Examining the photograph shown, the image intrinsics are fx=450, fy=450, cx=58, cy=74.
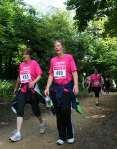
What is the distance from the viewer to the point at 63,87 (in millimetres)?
9211

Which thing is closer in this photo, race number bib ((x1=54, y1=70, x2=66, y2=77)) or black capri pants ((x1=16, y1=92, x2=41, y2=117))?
race number bib ((x1=54, y1=70, x2=66, y2=77))

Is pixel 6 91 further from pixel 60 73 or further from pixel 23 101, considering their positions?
pixel 60 73

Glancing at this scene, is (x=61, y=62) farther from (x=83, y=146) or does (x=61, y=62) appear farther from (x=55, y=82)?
(x=83, y=146)

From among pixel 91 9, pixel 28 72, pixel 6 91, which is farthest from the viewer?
pixel 6 91

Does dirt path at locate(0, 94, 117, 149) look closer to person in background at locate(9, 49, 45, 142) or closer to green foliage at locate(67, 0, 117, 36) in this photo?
person in background at locate(9, 49, 45, 142)

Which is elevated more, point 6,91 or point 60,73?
point 60,73

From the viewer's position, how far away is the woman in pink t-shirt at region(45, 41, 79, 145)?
9172mm

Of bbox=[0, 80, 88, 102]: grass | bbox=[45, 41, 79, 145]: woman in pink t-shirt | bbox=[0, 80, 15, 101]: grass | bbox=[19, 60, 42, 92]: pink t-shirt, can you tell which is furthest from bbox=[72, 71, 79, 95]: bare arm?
bbox=[0, 80, 15, 101]: grass

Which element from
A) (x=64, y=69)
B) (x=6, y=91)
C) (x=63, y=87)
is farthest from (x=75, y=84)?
(x=6, y=91)

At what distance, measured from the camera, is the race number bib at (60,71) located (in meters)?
9.23

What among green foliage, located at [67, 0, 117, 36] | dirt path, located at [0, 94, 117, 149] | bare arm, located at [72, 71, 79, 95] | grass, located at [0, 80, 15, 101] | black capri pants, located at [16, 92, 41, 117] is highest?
Result: green foliage, located at [67, 0, 117, 36]

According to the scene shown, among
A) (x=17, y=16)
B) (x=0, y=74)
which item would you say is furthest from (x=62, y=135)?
(x=0, y=74)

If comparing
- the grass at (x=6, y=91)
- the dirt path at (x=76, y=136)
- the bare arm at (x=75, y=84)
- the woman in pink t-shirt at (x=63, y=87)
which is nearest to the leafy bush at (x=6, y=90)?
the grass at (x=6, y=91)

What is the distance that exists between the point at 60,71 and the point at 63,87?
1.10 feet
